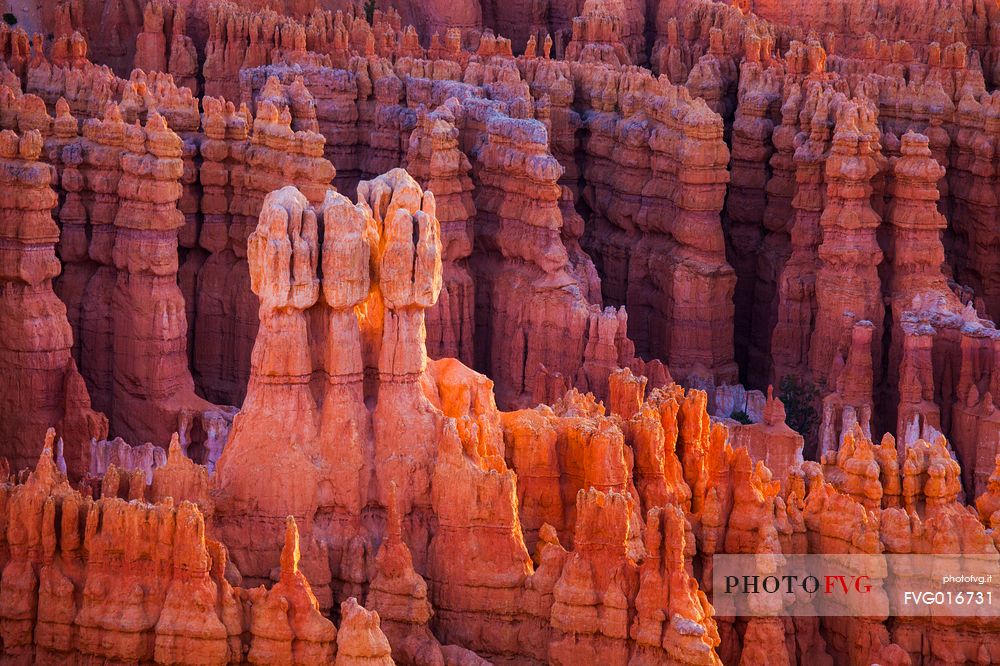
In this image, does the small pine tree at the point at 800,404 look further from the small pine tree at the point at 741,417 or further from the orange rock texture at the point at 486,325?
the small pine tree at the point at 741,417

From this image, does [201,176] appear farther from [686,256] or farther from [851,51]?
[851,51]

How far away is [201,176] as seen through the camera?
126ft

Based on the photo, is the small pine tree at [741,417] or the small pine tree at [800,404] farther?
the small pine tree at [741,417]

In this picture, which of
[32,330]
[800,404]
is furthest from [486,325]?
[32,330]

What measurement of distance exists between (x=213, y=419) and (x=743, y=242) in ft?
42.6

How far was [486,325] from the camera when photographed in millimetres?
40219

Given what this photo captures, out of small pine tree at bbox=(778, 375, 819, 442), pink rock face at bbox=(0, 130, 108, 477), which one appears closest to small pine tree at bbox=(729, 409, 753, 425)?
small pine tree at bbox=(778, 375, 819, 442)

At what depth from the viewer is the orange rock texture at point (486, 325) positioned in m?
25.8

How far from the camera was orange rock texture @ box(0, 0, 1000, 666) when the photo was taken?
25.8 m

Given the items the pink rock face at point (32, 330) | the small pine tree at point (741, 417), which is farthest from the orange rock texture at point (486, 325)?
the small pine tree at point (741, 417)

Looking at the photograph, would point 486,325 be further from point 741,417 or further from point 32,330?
point 32,330

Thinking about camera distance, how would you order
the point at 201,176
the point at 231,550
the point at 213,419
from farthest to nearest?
the point at 201,176 < the point at 213,419 < the point at 231,550

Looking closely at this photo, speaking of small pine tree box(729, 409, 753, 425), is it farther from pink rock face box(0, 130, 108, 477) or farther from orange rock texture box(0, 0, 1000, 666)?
pink rock face box(0, 130, 108, 477)

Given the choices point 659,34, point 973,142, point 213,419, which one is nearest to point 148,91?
point 213,419
